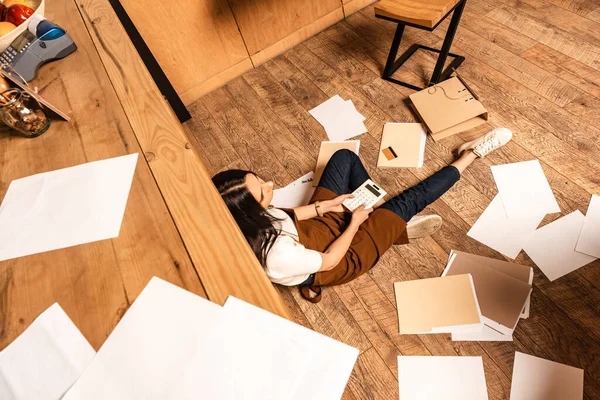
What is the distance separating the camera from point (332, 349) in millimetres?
592

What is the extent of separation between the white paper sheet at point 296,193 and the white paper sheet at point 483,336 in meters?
0.87

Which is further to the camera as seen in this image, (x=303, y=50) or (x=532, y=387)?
(x=303, y=50)

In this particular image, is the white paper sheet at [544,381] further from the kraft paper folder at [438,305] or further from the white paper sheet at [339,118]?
the white paper sheet at [339,118]

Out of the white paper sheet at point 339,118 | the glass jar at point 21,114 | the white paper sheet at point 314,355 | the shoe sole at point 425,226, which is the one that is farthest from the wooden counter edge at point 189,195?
the white paper sheet at point 339,118

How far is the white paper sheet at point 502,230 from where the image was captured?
1459 millimetres

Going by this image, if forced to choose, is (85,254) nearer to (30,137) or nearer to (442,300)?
(30,137)

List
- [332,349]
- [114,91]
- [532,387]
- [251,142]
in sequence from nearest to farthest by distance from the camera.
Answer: [332,349]
[114,91]
[532,387]
[251,142]

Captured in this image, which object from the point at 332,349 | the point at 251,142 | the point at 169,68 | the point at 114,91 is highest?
the point at 114,91

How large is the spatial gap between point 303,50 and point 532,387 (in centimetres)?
224

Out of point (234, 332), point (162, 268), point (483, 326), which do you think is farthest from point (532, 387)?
point (162, 268)

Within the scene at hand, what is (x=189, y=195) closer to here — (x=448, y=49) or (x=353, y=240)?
(x=353, y=240)

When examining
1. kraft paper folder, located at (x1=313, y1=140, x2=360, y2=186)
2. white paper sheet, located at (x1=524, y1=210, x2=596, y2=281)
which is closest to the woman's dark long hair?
kraft paper folder, located at (x1=313, y1=140, x2=360, y2=186)

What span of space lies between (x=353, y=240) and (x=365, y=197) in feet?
0.71

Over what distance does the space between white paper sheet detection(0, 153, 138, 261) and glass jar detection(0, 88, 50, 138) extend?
0.54ft
